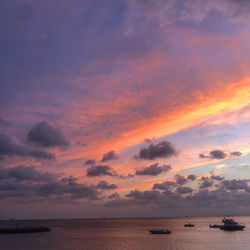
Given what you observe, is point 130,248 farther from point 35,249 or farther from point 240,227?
point 240,227

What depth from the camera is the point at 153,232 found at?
547 feet

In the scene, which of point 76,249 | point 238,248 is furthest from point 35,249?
point 238,248

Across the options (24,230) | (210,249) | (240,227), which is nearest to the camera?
(210,249)

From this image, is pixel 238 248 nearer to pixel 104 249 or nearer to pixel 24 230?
pixel 104 249

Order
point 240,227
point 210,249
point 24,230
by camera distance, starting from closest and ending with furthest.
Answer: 1. point 210,249
2. point 240,227
3. point 24,230

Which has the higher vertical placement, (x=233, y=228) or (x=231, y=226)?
(x=231, y=226)

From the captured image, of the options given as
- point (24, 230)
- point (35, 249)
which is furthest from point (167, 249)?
point (24, 230)

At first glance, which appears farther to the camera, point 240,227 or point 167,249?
point 240,227

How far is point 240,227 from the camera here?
583 feet

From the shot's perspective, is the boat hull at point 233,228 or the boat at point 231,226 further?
the boat at point 231,226

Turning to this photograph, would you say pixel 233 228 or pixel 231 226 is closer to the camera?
pixel 231 226

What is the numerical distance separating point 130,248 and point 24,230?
115750 millimetres

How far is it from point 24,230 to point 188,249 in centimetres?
13339

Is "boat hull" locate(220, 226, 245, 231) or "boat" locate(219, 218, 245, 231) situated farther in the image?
"boat" locate(219, 218, 245, 231)
